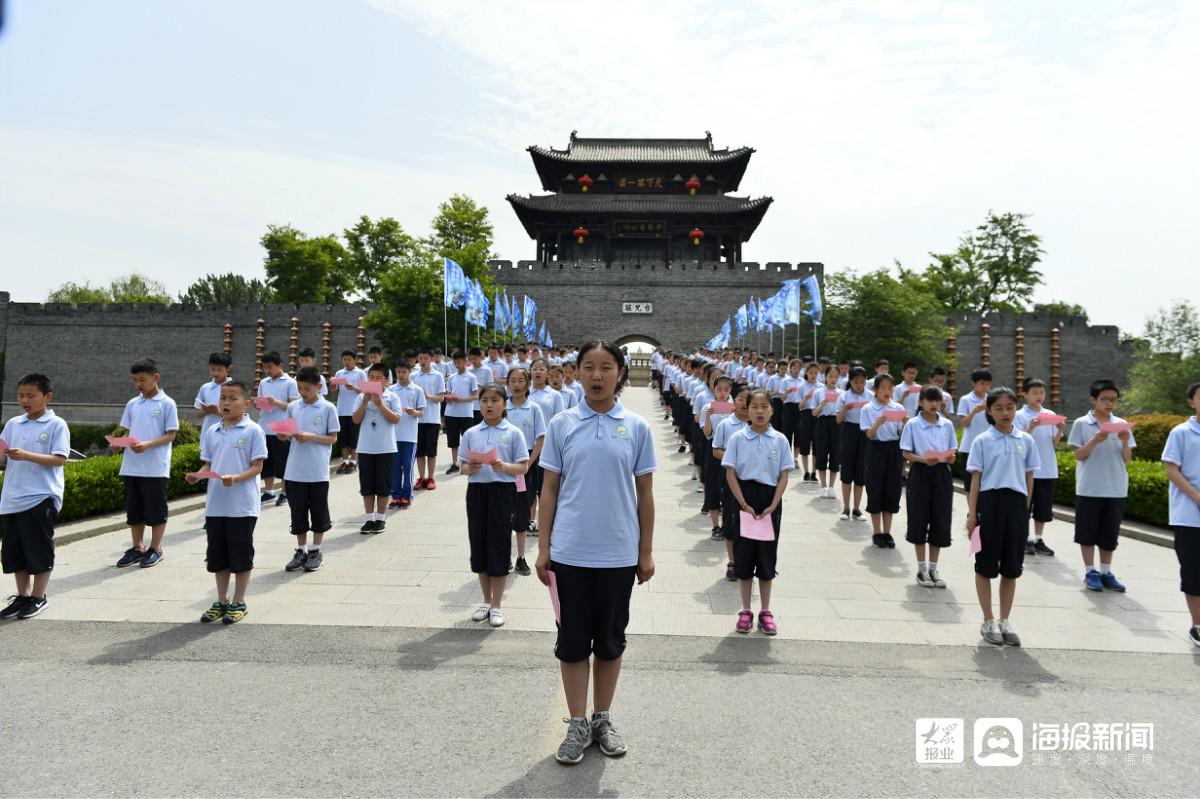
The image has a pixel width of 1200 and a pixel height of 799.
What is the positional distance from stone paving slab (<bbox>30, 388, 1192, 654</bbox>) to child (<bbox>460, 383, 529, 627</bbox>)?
27cm

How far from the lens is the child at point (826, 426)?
9016 millimetres

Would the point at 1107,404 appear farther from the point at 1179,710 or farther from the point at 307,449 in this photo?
the point at 307,449

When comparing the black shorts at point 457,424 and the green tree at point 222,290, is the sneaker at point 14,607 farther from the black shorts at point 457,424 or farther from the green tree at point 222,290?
the green tree at point 222,290

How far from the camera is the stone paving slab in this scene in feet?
15.3

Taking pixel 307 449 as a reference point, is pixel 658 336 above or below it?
above

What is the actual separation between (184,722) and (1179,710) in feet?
15.2

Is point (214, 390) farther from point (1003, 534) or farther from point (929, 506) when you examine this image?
point (1003, 534)

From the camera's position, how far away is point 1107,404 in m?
5.62

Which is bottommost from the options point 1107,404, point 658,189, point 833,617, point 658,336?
point 833,617

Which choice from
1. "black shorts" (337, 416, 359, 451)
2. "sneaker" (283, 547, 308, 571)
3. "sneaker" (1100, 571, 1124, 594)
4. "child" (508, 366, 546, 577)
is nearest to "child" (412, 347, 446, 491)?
"black shorts" (337, 416, 359, 451)

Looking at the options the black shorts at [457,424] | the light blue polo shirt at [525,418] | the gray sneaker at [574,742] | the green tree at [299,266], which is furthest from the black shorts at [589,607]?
the green tree at [299,266]

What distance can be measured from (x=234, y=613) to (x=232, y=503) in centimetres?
69

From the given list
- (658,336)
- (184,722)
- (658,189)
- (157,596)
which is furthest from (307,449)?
(658,189)

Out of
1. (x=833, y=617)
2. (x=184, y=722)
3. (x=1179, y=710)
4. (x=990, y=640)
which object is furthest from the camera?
(x=833, y=617)
